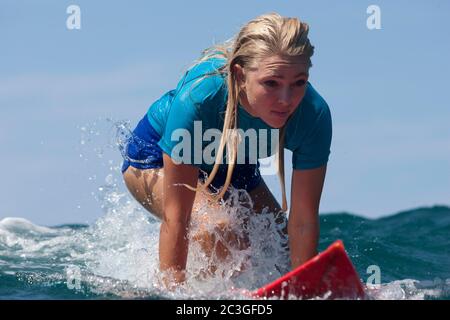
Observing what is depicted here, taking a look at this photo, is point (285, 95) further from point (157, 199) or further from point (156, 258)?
point (156, 258)

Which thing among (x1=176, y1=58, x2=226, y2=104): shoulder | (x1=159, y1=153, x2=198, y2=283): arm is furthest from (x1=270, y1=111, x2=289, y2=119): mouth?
(x1=159, y1=153, x2=198, y2=283): arm

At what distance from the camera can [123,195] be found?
26.9 feet

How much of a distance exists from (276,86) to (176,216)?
1.11 meters

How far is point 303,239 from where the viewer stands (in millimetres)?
6020

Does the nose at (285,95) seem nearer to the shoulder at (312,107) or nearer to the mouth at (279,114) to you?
the mouth at (279,114)

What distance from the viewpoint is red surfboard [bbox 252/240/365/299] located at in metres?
5.08

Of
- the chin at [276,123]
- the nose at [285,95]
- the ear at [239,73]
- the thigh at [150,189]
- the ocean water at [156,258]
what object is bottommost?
the ocean water at [156,258]

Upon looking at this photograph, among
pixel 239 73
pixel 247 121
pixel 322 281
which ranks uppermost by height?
pixel 239 73

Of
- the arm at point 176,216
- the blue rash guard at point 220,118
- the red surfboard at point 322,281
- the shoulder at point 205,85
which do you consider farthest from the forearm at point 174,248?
the shoulder at point 205,85

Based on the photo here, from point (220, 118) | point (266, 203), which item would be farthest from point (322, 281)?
point (266, 203)

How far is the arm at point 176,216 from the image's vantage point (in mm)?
5684
